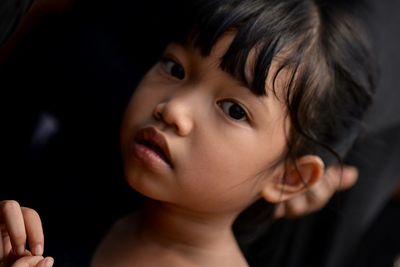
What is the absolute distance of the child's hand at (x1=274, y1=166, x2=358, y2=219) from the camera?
1.34m

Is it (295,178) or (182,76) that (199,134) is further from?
(295,178)

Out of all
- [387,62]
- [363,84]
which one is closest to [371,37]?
[387,62]

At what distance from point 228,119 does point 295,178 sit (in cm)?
19

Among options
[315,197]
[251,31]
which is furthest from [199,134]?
[315,197]

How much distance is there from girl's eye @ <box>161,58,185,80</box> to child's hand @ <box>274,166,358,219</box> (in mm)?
379

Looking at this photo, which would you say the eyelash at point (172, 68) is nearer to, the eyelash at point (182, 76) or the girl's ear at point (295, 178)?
the eyelash at point (182, 76)

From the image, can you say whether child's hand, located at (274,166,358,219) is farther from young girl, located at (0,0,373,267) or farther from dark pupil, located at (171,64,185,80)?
dark pupil, located at (171,64,185,80)

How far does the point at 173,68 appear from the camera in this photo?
1.08 m

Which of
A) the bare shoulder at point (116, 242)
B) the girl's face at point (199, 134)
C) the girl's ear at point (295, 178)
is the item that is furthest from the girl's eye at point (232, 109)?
the bare shoulder at point (116, 242)

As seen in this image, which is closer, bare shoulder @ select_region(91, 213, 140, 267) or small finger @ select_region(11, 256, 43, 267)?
small finger @ select_region(11, 256, 43, 267)

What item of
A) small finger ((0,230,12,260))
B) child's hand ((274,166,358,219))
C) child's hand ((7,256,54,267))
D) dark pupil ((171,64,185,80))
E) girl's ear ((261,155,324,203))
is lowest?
child's hand ((274,166,358,219))

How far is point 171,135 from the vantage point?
1.00 m

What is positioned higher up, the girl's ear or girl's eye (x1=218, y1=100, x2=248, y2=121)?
girl's eye (x1=218, y1=100, x2=248, y2=121)

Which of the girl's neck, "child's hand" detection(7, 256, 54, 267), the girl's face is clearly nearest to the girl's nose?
the girl's face
